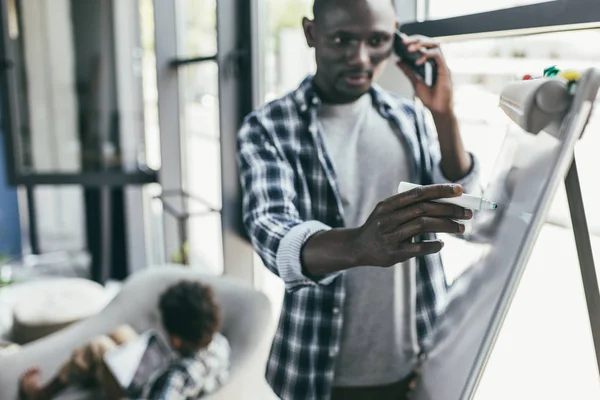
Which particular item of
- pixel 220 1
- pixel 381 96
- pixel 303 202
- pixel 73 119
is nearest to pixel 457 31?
pixel 381 96

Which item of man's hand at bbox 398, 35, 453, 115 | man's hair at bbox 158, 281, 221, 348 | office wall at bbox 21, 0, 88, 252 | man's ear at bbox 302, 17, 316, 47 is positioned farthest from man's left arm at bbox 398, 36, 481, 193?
office wall at bbox 21, 0, 88, 252

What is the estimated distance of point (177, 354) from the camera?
1369 mm

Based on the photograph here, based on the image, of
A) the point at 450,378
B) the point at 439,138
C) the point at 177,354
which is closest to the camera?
the point at 450,378

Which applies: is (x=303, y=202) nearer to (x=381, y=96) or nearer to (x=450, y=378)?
(x=381, y=96)

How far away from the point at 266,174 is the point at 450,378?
13.0 inches

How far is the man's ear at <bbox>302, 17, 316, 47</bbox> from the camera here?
0.71 metres

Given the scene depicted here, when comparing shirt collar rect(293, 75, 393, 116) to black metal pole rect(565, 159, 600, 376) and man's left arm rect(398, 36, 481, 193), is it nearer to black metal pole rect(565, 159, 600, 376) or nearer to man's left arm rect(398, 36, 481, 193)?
man's left arm rect(398, 36, 481, 193)

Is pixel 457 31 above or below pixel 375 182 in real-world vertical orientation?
above

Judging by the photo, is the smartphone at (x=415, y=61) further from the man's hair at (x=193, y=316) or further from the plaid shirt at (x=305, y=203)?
the man's hair at (x=193, y=316)

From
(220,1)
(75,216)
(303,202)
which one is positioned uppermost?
(220,1)

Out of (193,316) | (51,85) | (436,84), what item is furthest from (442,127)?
(51,85)

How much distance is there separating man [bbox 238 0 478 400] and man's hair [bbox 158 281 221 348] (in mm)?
627

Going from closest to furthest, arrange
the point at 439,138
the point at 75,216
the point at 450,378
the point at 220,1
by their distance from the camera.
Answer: the point at 450,378 → the point at 439,138 → the point at 220,1 → the point at 75,216

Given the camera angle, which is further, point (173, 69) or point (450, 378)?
point (173, 69)
